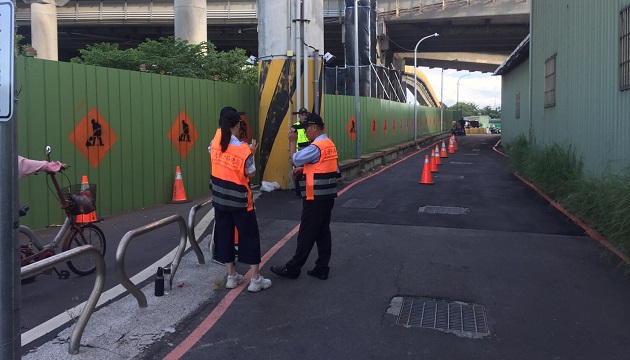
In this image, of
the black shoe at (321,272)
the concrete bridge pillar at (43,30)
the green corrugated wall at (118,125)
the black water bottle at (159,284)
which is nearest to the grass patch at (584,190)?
the black shoe at (321,272)

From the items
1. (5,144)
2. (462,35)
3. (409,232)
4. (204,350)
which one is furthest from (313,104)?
(462,35)

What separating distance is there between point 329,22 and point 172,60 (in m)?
24.9

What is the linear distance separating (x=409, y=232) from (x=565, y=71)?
698 cm

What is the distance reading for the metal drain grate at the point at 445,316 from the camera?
4984mm

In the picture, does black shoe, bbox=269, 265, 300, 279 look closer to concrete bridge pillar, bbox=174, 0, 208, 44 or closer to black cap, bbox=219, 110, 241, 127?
black cap, bbox=219, 110, 241, 127

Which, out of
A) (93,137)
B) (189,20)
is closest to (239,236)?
(93,137)

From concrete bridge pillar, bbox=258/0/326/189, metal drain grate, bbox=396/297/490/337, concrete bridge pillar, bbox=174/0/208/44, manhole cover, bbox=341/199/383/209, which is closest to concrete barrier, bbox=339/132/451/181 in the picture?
concrete bridge pillar, bbox=258/0/326/189

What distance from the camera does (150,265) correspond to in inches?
274

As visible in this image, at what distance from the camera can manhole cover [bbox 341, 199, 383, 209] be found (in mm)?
11250

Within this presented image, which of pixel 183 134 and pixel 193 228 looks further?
pixel 183 134

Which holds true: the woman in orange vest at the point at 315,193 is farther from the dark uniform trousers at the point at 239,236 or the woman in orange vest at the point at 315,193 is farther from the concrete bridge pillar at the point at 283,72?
Answer: the concrete bridge pillar at the point at 283,72

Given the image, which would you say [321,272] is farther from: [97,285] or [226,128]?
[97,285]

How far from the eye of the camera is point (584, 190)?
30.0 feet

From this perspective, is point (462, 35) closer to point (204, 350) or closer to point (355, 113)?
point (355, 113)
